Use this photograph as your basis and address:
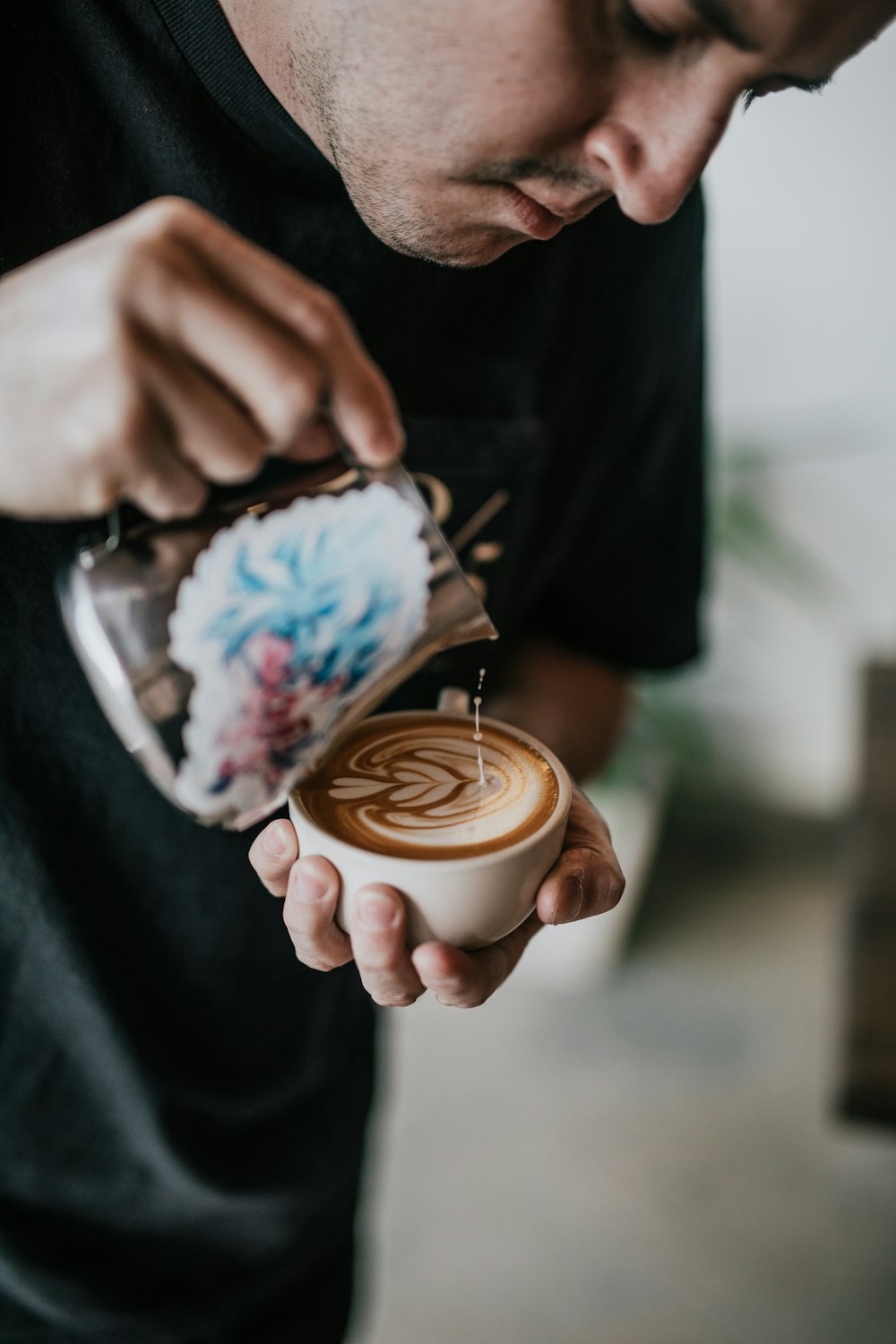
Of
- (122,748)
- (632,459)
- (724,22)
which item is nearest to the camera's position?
(724,22)

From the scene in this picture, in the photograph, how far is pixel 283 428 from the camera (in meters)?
0.45

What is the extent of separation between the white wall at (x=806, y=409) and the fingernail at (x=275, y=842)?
156 centimetres

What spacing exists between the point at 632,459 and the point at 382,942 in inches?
25.8

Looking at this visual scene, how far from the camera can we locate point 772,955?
2441mm

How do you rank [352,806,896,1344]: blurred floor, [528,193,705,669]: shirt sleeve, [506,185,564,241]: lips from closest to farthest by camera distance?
[506,185,564,241]: lips → [528,193,705,669]: shirt sleeve → [352,806,896,1344]: blurred floor

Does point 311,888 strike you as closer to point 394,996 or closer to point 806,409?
point 394,996

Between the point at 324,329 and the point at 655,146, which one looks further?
the point at 655,146

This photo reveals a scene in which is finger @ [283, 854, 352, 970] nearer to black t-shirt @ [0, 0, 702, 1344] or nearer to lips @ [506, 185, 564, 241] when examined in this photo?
black t-shirt @ [0, 0, 702, 1344]

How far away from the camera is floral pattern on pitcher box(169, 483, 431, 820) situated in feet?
1.58

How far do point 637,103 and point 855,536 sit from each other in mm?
2021

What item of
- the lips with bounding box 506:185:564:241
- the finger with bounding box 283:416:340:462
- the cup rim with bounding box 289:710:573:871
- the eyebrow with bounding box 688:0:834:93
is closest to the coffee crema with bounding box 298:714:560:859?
the cup rim with bounding box 289:710:573:871

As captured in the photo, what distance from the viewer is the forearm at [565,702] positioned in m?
1.07

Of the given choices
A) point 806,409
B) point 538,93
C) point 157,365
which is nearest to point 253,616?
point 157,365

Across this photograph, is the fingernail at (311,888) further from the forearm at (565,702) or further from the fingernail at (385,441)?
the forearm at (565,702)
